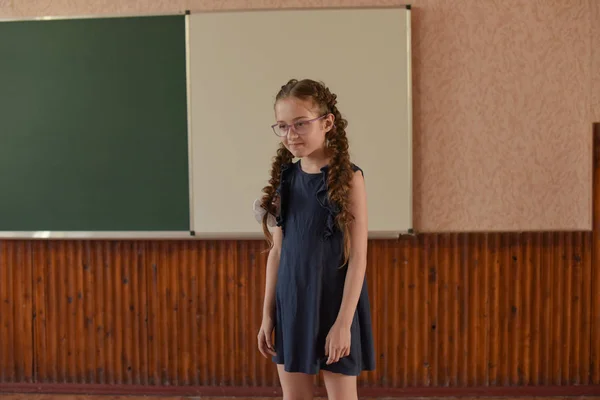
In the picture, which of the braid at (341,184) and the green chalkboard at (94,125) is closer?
the braid at (341,184)

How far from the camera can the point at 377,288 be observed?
3039mm

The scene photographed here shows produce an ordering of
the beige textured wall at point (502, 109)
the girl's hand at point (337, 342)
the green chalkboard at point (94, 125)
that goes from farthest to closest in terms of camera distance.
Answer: the green chalkboard at point (94, 125)
the beige textured wall at point (502, 109)
the girl's hand at point (337, 342)

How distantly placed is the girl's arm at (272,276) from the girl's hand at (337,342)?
252mm

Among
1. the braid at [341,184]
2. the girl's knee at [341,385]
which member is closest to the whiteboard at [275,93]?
the braid at [341,184]

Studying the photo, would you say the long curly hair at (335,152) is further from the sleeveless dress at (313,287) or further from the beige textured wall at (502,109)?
the beige textured wall at (502,109)

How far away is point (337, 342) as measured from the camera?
1531mm

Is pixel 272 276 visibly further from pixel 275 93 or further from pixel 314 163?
pixel 275 93

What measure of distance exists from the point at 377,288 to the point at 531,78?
1.34 meters

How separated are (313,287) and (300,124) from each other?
0.46 meters

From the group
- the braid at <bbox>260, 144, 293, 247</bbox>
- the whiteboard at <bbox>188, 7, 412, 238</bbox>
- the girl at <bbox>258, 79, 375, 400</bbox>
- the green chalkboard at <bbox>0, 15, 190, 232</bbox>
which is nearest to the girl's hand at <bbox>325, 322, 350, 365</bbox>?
the girl at <bbox>258, 79, 375, 400</bbox>

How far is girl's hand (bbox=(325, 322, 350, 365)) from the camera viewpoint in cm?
153

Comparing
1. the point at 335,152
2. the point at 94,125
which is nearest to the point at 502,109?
the point at 335,152

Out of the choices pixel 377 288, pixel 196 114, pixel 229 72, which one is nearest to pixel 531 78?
pixel 377 288

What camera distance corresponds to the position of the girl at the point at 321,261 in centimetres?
157
